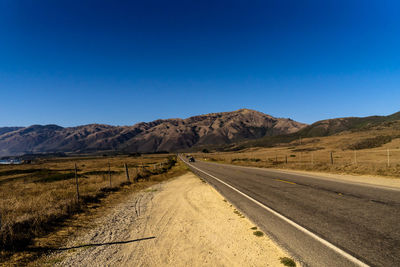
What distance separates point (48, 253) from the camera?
17.8ft

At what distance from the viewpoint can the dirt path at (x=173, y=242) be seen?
15.8 feet

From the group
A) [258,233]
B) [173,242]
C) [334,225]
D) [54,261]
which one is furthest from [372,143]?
[54,261]

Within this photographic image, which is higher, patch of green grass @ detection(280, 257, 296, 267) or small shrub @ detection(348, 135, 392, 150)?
patch of green grass @ detection(280, 257, 296, 267)

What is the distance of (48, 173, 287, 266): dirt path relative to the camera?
4801 millimetres

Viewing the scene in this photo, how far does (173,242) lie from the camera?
586cm

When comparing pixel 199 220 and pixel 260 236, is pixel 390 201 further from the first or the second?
pixel 199 220

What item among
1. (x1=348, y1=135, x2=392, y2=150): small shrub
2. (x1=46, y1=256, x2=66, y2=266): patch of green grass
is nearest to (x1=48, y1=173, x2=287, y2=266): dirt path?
(x1=46, y1=256, x2=66, y2=266): patch of green grass

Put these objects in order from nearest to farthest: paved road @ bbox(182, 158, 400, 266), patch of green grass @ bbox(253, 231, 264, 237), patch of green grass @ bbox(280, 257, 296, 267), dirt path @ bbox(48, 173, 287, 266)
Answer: patch of green grass @ bbox(280, 257, 296, 267) → paved road @ bbox(182, 158, 400, 266) → dirt path @ bbox(48, 173, 287, 266) → patch of green grass @ bbox(253, 231, 264, 237)

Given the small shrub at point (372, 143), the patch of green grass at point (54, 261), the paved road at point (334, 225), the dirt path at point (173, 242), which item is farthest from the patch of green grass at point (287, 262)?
the small shrub at point (372, 143)

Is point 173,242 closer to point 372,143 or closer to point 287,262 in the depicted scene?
point 287,262

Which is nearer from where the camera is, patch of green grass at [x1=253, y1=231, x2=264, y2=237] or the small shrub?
patch of green grass at [x1=253, y1=231, x2=264, y2=237]

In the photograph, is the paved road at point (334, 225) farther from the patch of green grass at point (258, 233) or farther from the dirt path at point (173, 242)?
the dirt path at point (173, 242)

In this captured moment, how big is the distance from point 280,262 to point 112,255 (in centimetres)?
394

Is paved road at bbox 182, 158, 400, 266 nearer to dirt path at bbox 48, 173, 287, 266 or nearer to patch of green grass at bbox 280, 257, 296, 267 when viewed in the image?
patch of green grass at bbox 280, 257, 296, 267
